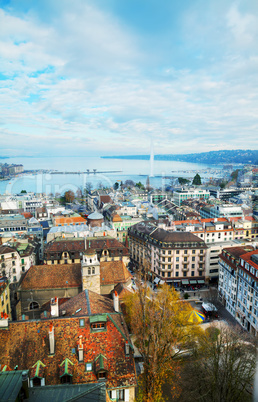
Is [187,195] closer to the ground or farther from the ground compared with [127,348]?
farther from the ground

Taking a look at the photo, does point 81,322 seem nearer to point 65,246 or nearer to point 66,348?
point 66,348

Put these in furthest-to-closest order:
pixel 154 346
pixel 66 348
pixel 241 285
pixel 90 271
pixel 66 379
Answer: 1. pixel 241 285
2. pixel 90 271
3. pixel 154 346
4. pixel 66 348
5. pixel 66 379

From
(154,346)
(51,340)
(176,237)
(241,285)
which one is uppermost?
(51,340)

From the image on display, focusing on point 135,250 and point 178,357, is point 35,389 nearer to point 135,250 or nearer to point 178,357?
point 178,357

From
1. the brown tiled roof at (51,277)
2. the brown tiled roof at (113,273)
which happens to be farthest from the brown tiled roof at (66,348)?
the brown tiled roof at (113,273)

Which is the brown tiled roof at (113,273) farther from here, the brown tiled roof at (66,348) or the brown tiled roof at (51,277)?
the brown tiled roof at (66,348)

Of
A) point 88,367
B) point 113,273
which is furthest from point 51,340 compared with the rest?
point 113,273

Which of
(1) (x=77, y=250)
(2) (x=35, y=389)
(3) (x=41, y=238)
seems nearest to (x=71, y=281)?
(1) (x=77, y=250)
